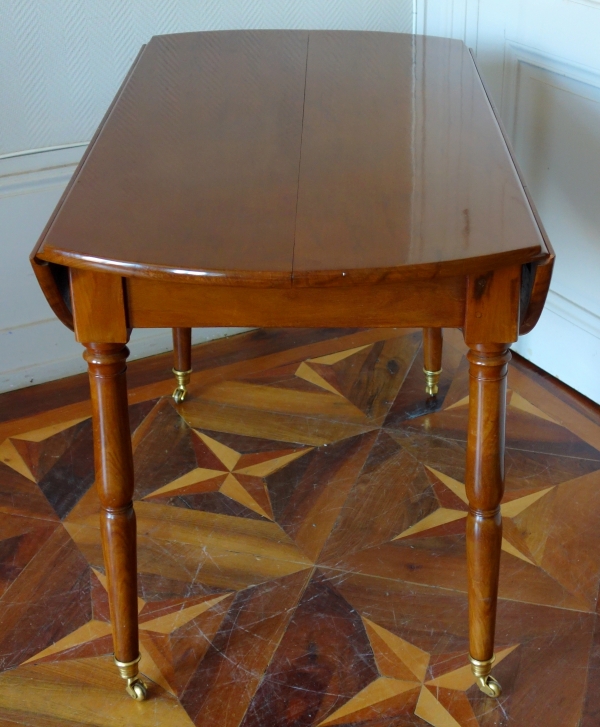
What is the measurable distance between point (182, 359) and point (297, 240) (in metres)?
0.80

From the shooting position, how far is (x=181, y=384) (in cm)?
165

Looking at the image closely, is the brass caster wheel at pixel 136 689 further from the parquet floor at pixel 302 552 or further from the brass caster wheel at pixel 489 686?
the brass caster wheel at pixel 489 686

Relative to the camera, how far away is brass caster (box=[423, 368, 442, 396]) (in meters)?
1.63

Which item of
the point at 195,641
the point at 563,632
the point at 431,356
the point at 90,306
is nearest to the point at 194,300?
the point at 90,306

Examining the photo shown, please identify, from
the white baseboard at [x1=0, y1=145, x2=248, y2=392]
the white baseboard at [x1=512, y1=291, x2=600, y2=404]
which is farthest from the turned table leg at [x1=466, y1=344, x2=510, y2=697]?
the white baseboard at [x1=0, y1=145, x2=248, y2=392]

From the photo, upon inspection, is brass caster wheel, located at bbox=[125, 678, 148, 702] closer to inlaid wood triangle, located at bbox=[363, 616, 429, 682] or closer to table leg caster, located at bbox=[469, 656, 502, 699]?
inlaid wood triangle, located at bbox=[363, 616, 429, 682]

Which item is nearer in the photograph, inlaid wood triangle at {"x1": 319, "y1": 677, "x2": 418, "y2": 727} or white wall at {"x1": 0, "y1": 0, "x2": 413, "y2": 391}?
inlaid wood triangle at {"x1": 319, "y1": 677, "x2": 418, "y2": 727}

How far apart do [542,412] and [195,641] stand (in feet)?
2.62

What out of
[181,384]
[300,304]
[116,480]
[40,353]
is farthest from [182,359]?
[300,304]

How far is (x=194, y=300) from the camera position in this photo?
886 millimetres

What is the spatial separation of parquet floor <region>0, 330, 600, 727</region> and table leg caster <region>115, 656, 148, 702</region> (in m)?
0.02

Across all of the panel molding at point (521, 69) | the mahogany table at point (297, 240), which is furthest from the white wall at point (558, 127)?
the mahogany table at point (297, 240)

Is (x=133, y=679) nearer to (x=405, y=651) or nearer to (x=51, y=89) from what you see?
(x=405, y=651)

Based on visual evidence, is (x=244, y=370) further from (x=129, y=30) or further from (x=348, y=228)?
(x=348, y=228)
